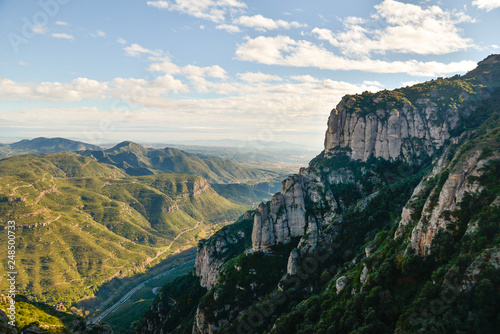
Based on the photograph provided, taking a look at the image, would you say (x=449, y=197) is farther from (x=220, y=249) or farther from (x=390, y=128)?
(x=220, y=249)

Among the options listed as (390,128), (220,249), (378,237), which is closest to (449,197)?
(378,237)

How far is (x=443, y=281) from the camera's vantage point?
158 feet

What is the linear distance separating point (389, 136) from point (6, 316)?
16779cm

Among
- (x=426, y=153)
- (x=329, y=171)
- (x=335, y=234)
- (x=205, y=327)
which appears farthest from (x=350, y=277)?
(x=426, y=153)

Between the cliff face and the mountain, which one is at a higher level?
the mountain

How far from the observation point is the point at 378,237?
8212cm

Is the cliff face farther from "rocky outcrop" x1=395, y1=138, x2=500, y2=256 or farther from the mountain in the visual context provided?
"rocky outcrop" x1=395, y1=138, x2=500, y2=256

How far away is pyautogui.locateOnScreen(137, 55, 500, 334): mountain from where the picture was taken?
1918 inches

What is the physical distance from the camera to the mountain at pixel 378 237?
48719mm

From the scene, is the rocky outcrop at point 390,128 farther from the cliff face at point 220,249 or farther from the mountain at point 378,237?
the cliff face at point 220,249

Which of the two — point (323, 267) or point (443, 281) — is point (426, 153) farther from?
point (443, 281)

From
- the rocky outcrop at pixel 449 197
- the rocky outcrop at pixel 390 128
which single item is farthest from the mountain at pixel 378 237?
the rocky outcrop at pixel 390 128

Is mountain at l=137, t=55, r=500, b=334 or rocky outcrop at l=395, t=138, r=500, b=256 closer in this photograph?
mountain at l=137, t=55, r=500, b=334

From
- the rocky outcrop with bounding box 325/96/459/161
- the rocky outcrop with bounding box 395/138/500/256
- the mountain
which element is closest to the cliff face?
the mountain
